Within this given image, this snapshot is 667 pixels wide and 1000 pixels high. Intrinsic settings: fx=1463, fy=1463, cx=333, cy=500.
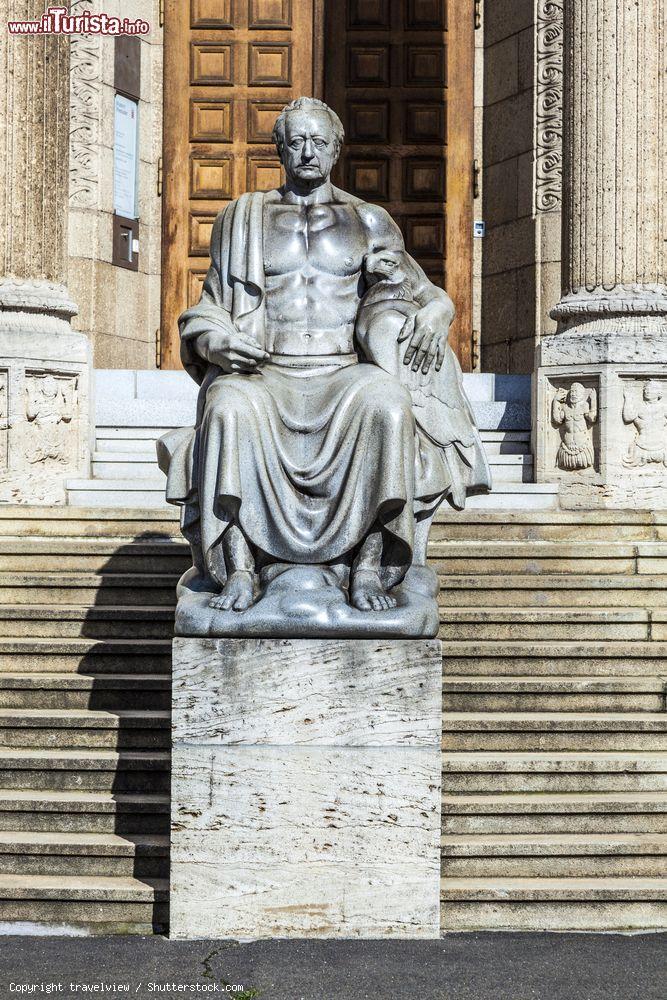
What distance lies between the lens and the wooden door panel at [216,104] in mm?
12539

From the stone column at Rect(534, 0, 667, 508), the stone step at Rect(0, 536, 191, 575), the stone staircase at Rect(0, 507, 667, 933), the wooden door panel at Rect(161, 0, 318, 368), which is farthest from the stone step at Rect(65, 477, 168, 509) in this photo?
the wooden door panel at Rect(161, 0, 318, 368)

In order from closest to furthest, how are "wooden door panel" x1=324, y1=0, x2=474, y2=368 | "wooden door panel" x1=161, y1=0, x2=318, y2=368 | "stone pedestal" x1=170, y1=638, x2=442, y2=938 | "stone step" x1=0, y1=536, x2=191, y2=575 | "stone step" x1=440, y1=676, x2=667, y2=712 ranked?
"stone pedestal" x1=170, y1=638, x2=442, y2=938, "stone step" x1=440, y1=676, x2=667, y2=712, "stone step" x1=0, y1=536, x2=191, y2=575, "wooden door panel" x1=161, y1=0, x2=318, y2=368, "wooden door panel" x1=324, y1=0, x2=474, y2=368

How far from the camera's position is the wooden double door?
12.6m

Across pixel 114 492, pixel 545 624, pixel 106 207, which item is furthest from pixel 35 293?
pixel 545 624

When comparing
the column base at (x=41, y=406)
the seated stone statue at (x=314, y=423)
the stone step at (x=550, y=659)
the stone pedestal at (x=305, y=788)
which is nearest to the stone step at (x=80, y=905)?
the stone pedestal at (x=305, y=788)

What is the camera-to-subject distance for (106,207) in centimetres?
1193

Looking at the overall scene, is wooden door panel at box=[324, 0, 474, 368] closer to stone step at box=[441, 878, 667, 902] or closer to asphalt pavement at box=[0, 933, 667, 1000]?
stone step at box=[441, 878, 667, 902]

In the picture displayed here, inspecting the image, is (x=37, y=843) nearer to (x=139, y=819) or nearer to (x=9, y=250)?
(x=139, y=819)

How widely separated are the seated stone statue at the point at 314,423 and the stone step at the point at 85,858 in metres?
0.92

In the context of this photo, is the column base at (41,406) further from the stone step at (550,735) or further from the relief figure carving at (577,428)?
the stone step at (550,735)

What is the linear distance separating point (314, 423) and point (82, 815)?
5.55 feet

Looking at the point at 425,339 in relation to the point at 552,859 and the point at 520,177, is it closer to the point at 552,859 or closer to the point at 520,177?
the point at 552,859

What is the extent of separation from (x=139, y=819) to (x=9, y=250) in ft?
16.2

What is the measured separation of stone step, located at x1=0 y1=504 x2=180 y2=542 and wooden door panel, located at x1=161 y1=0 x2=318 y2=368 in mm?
4533
